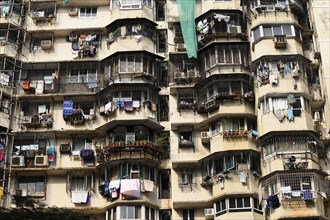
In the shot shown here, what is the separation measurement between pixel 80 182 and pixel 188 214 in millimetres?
5588

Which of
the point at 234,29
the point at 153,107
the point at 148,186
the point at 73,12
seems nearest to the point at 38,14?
the point at 73,12

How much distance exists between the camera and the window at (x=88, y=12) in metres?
35.0

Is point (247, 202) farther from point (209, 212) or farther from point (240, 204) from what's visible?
point (209, 212)

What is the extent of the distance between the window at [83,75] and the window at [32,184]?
5441 millimetres

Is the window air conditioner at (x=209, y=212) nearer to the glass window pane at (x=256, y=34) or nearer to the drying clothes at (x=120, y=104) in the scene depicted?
the drying clothes at (x=120, y=104)

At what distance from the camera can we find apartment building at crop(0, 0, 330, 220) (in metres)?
29.2

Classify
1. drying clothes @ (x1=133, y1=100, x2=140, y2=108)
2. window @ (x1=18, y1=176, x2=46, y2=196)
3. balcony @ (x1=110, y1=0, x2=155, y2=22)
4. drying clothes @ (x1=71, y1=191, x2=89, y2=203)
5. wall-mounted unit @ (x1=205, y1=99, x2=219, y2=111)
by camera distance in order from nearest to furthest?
drying clothes @ (x1=71, y1=191, x2=89, y2=203) → wall-mounted unit @ (x1=205, y1=99, x2=219, y2=111) → window @ (x1=18, y1=176, x2=46, y2=196) → drying clothes @ (x1=133, y1=100, x2=140, y2=108) → balcony @ (x1=110, y1=0, x2=155, y2=22)

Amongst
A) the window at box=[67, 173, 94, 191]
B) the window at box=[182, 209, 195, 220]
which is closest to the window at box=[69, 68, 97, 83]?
the window at box=[67, 173, 94, 191]

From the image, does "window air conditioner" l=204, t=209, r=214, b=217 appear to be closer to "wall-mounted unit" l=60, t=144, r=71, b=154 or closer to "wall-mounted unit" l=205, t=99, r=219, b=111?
"wall-mounted unit" l=205, t=99, r=219, b=111

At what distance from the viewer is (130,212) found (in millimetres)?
29406

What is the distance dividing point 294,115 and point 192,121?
506 centimetres

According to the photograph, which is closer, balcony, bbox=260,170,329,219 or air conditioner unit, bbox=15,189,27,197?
balcony, bbox=260,170,329,219

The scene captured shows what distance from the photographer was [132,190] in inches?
1160

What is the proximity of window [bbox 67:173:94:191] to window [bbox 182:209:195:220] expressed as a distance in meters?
4.69
